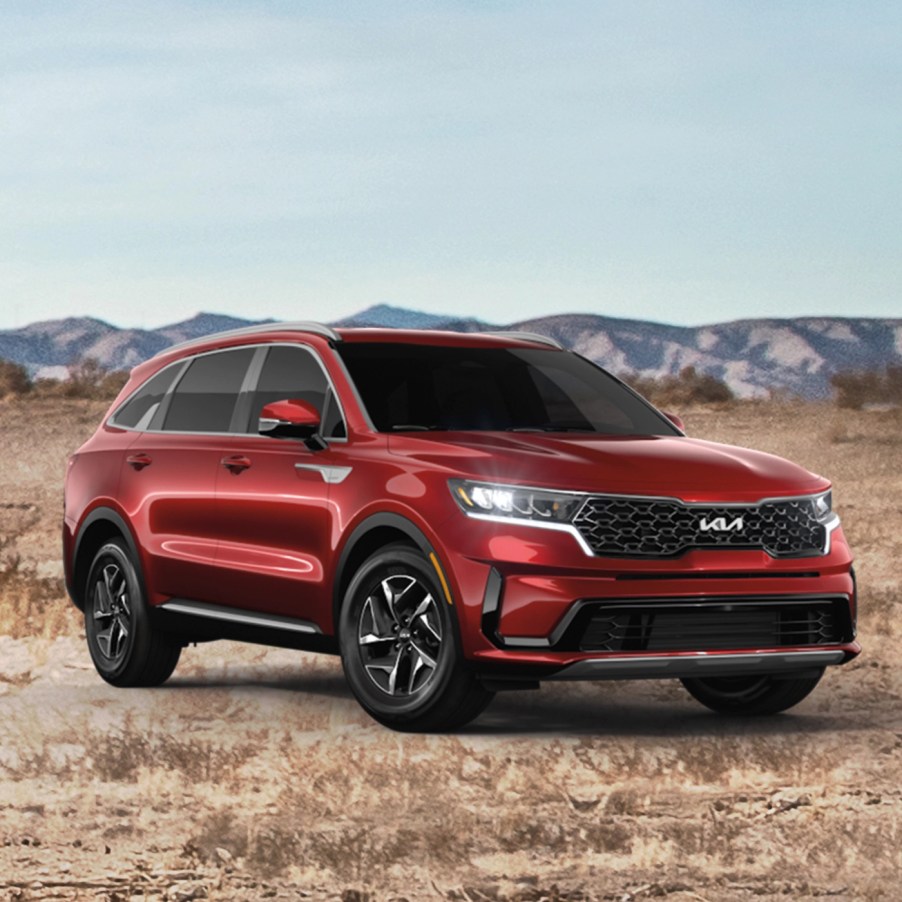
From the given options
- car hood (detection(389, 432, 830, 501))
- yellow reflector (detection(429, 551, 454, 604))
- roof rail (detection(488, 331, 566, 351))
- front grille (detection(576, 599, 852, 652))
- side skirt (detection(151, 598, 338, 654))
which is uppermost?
roof rail (detection(488, 331, 566, 351))

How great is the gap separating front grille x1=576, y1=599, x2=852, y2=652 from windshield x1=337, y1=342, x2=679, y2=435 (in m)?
1.36

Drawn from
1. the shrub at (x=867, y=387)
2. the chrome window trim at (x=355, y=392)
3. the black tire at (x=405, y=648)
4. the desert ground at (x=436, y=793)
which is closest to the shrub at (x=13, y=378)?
the shrub at (x=867, y=387)

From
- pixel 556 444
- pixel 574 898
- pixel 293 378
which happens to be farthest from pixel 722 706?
pixel 574 898

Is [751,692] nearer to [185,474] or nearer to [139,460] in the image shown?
[185,474]

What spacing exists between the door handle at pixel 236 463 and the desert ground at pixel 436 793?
126 centimetres

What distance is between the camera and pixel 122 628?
11.3 m

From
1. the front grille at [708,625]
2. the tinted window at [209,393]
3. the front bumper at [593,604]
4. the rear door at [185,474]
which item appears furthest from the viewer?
the tinted window at [209,393]

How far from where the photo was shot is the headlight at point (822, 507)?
919 cm

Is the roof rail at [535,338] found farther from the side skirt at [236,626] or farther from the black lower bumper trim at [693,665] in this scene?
the black lower bumper trim at [693,665]

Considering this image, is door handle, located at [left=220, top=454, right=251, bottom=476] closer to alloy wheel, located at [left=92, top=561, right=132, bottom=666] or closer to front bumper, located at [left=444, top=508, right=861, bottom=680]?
alloy wheel, located at [left=92, top=561, right=132, bottom=666]

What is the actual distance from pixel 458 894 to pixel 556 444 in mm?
3226

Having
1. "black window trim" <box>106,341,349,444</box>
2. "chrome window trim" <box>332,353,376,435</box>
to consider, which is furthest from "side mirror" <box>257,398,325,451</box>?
"chrome window trim" <box>332,353,376,435</box>

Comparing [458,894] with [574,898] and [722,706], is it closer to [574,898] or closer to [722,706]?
[574,898]

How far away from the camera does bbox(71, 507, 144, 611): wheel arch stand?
37.2 feet
